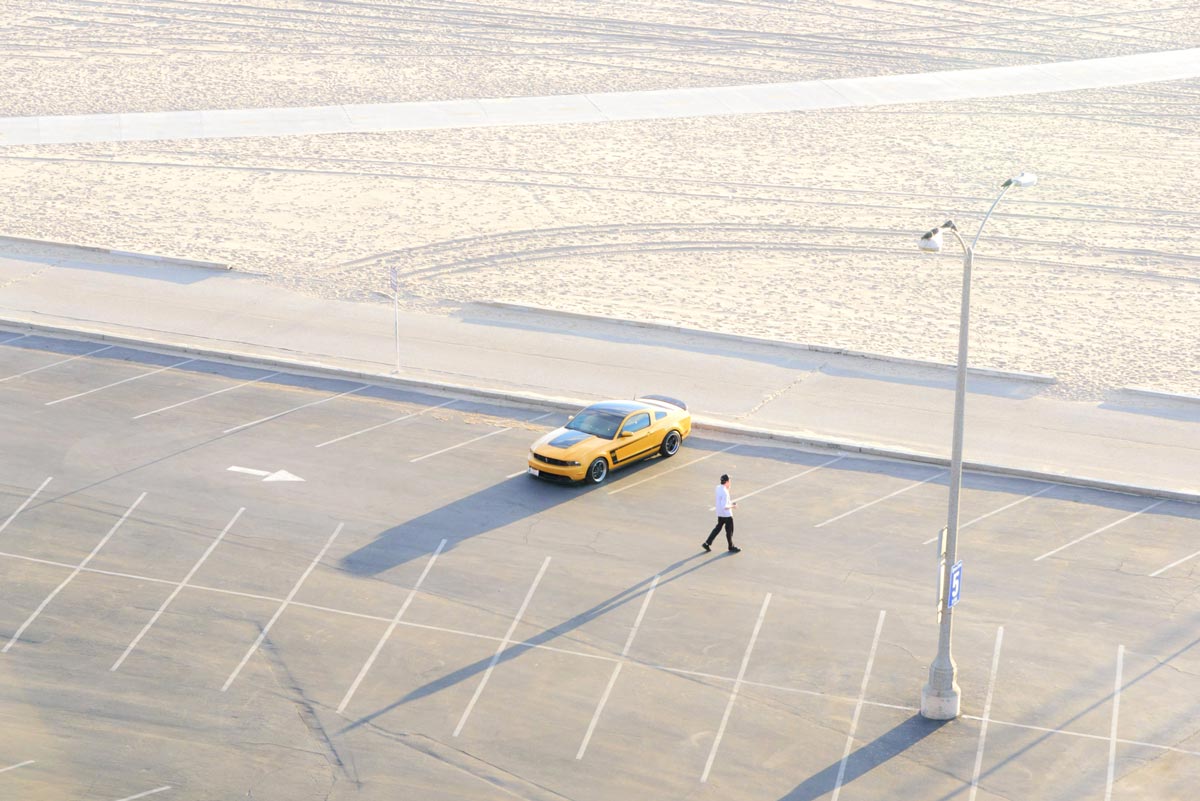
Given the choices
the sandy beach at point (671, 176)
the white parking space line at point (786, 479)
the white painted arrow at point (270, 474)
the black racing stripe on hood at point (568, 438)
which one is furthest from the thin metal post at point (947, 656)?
the white painted arrow at point (270, 474)

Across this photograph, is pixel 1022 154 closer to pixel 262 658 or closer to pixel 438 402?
pixel 438 402

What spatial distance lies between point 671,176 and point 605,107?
8.99m

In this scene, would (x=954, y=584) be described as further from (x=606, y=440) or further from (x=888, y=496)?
(x=606, y=440)

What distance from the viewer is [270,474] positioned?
28.3 meters

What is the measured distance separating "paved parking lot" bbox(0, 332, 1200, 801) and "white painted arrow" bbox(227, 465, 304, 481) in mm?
101

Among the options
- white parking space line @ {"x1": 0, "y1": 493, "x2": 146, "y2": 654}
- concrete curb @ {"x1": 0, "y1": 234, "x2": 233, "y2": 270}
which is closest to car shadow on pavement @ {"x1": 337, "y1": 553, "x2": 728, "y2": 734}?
white parking space line @ {"x1": 0, "y1": 493, "x2": 146, "y2": 654}

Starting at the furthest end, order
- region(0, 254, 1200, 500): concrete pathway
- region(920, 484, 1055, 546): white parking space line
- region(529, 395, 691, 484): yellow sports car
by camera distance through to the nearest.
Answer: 1. region(0, 254, 1200, 500): concrete pathway
2. region(529, 395, 691, 484): yellow sports car
3. region(920, 484, 1055, 546): white parking space line

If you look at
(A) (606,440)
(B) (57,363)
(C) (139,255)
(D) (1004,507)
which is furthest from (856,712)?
(C) (139,255)

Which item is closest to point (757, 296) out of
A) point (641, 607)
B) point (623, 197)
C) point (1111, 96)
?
point (623, 197)

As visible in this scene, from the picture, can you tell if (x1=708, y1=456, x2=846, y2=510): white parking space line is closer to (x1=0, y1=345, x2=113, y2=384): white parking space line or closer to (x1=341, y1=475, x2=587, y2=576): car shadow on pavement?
(x1=341, y1=475, x2=587, y2=576): car shadow on pavement

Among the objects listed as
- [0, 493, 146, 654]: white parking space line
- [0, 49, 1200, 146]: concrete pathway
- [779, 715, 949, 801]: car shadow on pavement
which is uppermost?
[0, 49, 1200, 146]: concrete pathway

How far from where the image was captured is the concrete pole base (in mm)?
21016

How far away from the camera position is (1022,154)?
4962 cm

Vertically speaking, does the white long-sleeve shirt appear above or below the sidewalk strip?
above
